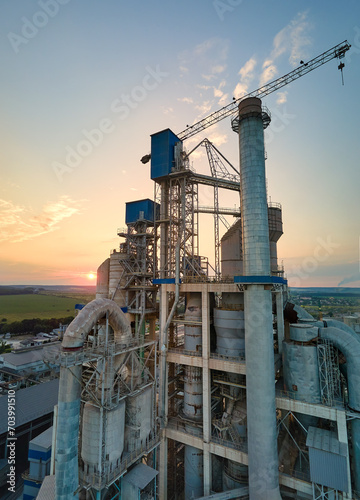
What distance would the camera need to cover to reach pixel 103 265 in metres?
28.2

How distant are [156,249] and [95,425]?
1698 centimetres

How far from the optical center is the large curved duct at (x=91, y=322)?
13422mm

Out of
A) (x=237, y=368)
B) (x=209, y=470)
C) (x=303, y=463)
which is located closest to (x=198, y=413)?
(x=209, y=470)

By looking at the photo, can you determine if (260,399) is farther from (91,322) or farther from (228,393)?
(91,322)

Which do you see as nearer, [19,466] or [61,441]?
[61,441]

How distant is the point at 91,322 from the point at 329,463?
16458mm

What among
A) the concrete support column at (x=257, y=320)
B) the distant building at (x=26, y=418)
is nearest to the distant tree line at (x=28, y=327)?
the distant building at (x=26, y=418)

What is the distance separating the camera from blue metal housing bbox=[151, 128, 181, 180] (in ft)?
80.8

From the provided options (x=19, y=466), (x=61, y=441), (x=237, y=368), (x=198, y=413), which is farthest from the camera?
(x=19, y=466)

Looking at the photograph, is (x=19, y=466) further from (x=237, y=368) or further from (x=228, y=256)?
(x=228, y=256)

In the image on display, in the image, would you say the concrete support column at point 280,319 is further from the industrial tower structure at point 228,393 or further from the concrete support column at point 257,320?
the concrete support column at point 257,320

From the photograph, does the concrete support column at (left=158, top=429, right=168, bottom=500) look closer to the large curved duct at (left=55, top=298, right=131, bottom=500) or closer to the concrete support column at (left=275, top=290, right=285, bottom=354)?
the large curved duct at (left=55, top=298, right=131, bottom=500)

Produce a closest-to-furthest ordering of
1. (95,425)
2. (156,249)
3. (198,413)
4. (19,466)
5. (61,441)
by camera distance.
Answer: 1. (61,441)
2. (95,425)
3. (198,413)
4. (19,466)
5. (156,249)

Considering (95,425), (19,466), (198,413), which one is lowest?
(19,466)
